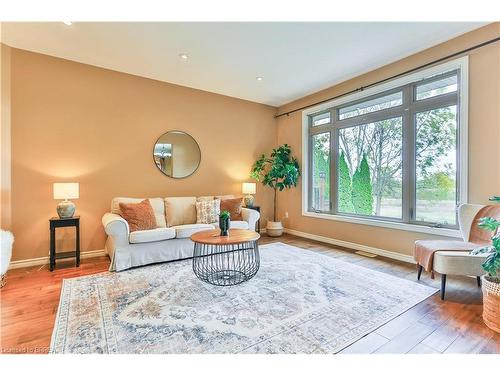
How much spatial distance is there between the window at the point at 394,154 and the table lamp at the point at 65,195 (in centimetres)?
409

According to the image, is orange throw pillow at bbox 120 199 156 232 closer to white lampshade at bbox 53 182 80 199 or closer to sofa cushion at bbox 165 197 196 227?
sofa cushion at bbox 165 197 196 227

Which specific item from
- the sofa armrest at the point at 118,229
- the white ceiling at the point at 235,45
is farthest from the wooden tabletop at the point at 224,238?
the white ceiling at the point at 235,45

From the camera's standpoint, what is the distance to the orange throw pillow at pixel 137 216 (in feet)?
11.1

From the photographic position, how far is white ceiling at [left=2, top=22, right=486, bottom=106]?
2838 mm

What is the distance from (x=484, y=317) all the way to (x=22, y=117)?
544 centimetres

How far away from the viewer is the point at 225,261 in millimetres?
3426

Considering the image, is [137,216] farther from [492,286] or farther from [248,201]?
[492,286]

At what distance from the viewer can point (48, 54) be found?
347cm

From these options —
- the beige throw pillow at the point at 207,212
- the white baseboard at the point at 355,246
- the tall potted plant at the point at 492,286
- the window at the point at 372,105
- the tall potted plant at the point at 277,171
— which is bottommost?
the white baseboard at the point at 355,246

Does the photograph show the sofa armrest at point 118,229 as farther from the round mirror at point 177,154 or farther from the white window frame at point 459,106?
the white window frame at point 459,106

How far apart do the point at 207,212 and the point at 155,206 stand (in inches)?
32.0

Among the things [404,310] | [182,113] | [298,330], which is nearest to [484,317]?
[404,310]

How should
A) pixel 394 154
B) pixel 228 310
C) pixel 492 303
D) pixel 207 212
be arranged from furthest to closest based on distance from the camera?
pixel 207 212 < pixel 394 154 < pixel 228 310 < pixel 492 303

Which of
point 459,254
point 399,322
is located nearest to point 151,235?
point 399,322
